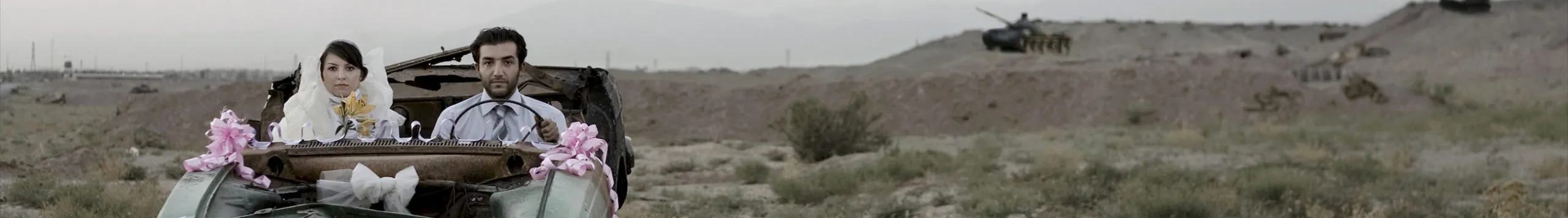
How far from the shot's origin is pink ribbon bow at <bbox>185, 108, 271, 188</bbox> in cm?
512

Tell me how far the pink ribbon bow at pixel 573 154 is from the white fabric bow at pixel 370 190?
43cm

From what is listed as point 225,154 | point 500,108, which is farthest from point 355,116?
point 225,154

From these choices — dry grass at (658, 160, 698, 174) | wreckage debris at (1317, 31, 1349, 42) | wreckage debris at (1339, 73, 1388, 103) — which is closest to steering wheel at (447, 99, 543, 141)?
dry grass at (658, 160, 698, 174)

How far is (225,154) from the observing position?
17.0 feet

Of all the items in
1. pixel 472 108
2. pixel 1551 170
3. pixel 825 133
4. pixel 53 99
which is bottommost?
pixel 53 99

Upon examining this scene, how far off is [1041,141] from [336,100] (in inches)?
820

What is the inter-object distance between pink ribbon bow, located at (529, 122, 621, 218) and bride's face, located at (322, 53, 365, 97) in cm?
106

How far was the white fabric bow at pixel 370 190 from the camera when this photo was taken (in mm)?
5008

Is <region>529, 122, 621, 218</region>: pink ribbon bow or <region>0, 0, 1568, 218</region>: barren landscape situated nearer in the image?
<region>529, 122, 621, 218</region>: pink ribbon bow

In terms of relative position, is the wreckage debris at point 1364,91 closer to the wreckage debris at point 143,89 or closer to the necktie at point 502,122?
the wreckage debris at point 143,89

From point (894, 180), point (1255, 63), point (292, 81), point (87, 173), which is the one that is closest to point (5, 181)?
point (87, 173)

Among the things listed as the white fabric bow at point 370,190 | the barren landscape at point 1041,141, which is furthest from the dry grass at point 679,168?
the white fabric bow at point 370,190

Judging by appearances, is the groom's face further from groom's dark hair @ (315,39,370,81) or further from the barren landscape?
the barren landscape

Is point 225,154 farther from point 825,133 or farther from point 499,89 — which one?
point 825,133
